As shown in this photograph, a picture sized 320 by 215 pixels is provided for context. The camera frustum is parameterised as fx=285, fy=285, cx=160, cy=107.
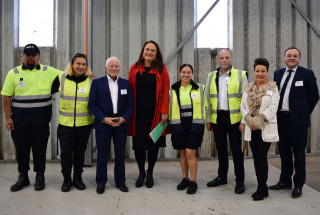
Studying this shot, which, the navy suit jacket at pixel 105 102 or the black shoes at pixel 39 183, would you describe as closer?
the navy suit jacket at pixel 105 102

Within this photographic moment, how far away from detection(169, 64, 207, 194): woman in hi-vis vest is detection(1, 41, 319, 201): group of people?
11 mm

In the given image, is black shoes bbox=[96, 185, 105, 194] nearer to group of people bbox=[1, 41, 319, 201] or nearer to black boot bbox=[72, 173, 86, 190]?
group of people bbox=[1, 41, 319, 201]

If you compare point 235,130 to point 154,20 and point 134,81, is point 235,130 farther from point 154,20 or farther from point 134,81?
point 154,20

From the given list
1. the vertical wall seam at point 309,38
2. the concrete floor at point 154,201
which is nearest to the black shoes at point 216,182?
the concrete floor at point 154,201

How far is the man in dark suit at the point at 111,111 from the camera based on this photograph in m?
3.04

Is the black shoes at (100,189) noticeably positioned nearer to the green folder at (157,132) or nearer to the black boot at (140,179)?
the black boot at (140,179)

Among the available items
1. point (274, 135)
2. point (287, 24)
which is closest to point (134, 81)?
point (274, 135)

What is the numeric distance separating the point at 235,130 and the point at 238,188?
629 mm

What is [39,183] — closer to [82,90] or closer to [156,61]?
[82,90]

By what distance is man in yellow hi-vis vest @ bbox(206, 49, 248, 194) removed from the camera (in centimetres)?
308

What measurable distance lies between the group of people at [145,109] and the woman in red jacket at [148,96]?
0.04 ft

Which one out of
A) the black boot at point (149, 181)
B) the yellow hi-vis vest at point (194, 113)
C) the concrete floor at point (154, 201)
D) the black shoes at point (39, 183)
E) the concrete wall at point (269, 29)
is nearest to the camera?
the concrete floor at point (154, 201)

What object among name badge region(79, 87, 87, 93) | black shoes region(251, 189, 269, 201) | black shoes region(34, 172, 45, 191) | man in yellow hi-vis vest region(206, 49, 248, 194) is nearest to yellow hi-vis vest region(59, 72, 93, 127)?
name badge region(79, 87, 87, 93)

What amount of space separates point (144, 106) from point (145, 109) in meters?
0.04
